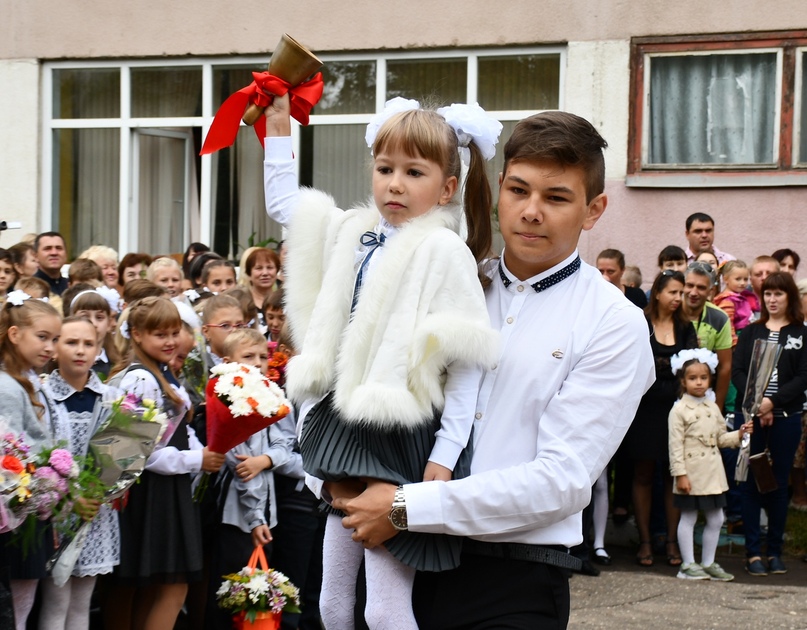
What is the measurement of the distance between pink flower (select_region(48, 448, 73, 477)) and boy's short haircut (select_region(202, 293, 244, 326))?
2142 millimetres

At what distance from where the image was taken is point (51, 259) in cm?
948

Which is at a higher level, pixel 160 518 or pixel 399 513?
pixel 399 513

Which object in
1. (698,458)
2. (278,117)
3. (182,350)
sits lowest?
(698,458)

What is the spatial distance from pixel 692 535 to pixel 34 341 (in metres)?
5.12

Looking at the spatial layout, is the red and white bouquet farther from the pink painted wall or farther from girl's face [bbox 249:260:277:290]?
the pink painted wall

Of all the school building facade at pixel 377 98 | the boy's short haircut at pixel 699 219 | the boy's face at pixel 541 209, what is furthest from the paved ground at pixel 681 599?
the boy's face at pixel 541 209

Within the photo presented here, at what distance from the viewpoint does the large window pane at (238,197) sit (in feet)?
44.8

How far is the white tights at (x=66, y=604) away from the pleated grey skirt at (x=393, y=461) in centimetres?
287

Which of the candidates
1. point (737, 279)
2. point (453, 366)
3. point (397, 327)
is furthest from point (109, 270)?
point (453, 366)

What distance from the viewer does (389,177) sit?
3.15 meters

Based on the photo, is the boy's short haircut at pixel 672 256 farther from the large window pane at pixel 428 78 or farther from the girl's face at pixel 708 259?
the large window pane at pixel 428 78

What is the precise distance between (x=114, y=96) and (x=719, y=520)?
884cm

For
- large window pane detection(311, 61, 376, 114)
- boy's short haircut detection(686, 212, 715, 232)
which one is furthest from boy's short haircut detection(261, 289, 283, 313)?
large window pane detection(311, 61, 376, 114)

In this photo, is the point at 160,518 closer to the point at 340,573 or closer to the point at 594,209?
the point at 340,573
